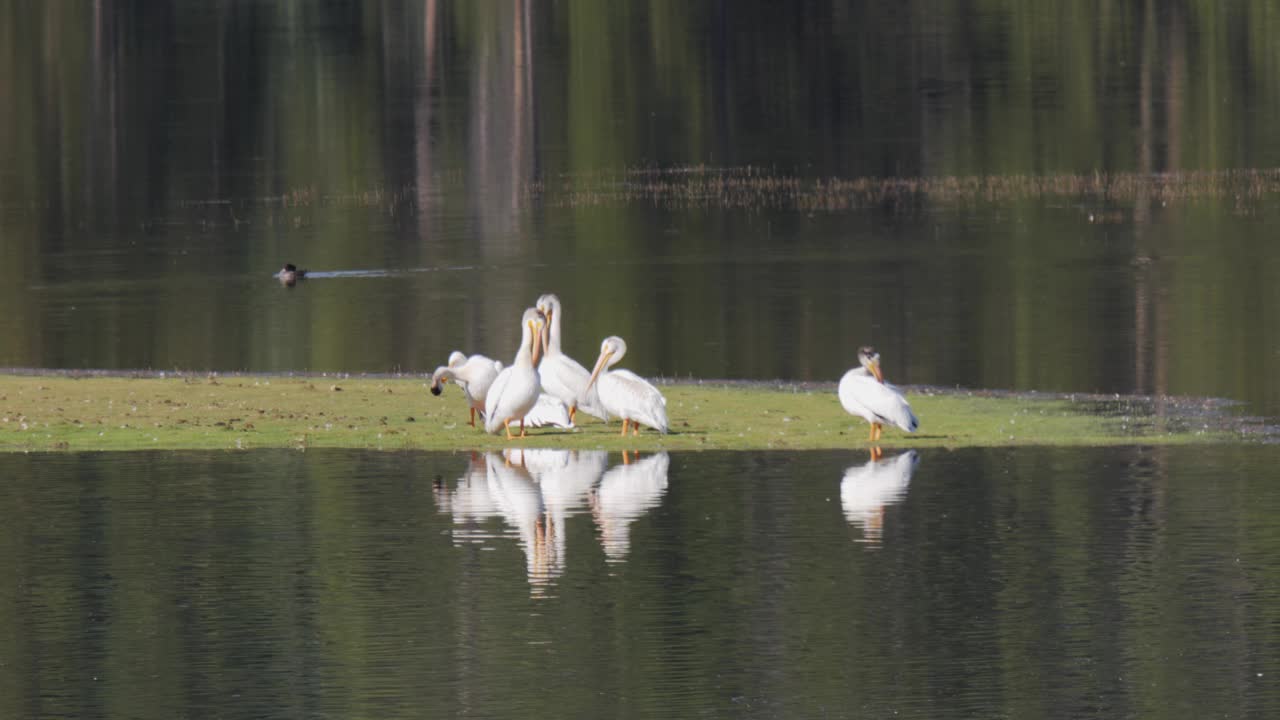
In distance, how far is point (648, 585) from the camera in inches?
741

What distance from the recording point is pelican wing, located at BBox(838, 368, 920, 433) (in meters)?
26.3

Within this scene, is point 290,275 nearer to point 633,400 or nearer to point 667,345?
point 667,345

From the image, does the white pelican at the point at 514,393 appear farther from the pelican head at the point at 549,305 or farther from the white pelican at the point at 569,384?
the pelican head at the point at 549,305

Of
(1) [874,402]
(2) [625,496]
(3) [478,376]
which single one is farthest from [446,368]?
(2) [625,496]

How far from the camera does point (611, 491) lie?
2338 cm

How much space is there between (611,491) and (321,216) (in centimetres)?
4624

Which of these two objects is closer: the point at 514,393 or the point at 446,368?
the point at 514,393

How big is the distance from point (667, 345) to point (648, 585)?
72.8 feet

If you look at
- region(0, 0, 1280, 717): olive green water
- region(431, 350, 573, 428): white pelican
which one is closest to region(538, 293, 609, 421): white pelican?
region(431, 350, 573, 428): white pelican

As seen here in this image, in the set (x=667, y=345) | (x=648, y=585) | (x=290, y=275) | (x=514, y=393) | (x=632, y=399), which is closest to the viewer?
(x=648, y=585)

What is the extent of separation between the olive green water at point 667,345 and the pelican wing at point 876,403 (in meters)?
0.97

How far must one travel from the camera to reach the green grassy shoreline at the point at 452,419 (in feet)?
87.8

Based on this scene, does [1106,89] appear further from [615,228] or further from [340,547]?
[340,547]

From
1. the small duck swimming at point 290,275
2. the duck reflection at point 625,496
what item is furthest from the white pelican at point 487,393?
the small duck swimming at point 290,275
